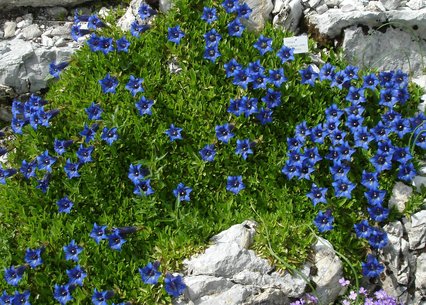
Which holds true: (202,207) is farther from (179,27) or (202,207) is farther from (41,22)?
(41,22)

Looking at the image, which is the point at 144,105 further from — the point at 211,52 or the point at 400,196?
the point at 400,196

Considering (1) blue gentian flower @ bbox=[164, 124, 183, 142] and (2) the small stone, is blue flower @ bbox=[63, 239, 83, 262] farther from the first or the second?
(2) the small stone

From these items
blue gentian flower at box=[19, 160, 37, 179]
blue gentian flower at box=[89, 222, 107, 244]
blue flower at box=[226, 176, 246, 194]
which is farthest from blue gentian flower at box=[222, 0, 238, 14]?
blue gentian flower at box=[89, 222, 107, 244]

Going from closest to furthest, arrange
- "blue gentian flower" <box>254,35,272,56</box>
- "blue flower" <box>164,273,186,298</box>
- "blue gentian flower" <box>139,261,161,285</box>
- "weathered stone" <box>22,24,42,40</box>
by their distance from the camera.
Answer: "blue flower" <box>164,273,186,298</box>, "blue gentian flower" <box>139,261,161,285</box>, "blue gentian flower" <box>254,35,272,56</box>, "weathered stone" <box>22,24,42,40</box>

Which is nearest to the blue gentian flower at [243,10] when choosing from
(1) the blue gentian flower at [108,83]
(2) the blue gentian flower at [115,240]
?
(1) the blue gentian flower at [108,83]

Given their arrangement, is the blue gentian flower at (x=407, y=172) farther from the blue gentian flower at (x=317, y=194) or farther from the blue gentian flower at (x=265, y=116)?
the blue gentian flower at (x=265, y=116)

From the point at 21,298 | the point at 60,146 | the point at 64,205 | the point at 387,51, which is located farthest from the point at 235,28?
the point at 21,298
